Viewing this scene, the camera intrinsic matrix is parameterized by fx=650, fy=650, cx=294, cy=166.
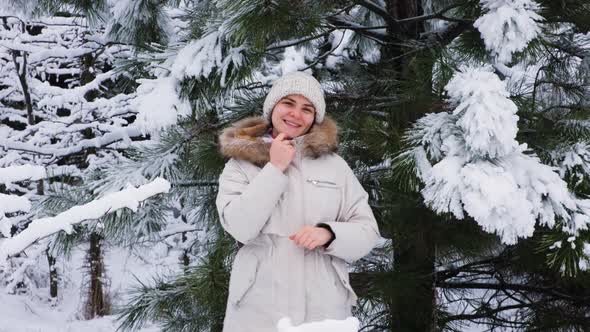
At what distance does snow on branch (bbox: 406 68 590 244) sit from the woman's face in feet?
1.60

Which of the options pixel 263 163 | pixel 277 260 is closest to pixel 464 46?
pixel 263 163

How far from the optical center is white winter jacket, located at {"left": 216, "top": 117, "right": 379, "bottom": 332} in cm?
194

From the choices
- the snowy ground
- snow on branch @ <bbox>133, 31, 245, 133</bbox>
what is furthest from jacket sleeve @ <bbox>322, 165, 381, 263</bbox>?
the snowy ground

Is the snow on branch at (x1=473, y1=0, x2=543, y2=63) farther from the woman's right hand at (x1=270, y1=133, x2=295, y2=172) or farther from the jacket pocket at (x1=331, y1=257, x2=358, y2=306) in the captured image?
the jacket pocket at (x1=331, y1=257, x2=358, y2=306)

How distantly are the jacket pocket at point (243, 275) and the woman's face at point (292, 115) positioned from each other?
0.42m

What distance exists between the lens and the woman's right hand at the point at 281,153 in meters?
1.97

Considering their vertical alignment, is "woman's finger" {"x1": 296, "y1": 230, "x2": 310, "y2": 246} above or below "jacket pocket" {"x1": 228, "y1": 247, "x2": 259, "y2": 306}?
above

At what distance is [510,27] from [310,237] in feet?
2.79

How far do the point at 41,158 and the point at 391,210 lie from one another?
16.9ft

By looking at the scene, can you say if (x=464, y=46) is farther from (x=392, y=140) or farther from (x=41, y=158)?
(x=41, y=158)

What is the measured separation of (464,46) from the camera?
241cm

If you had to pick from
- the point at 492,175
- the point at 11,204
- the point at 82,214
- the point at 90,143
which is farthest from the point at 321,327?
the point at 90,143

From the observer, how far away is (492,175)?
5.33ft

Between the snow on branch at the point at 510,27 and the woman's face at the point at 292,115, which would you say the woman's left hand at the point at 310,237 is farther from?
the snow on branch at the point at 510,27
